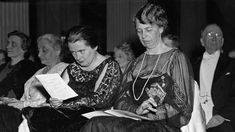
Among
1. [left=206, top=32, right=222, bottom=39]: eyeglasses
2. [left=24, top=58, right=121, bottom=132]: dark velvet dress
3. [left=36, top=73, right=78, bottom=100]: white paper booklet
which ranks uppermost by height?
[left=206, top=32, right=222, bottom=39]: eyeglasses

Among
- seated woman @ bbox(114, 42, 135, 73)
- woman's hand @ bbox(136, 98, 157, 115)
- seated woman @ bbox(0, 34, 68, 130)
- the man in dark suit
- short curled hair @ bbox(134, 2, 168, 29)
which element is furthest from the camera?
seated woman @ bbox(114, 42, 135, 73)

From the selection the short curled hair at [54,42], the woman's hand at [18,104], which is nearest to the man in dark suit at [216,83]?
the short curled hair at [54,42]

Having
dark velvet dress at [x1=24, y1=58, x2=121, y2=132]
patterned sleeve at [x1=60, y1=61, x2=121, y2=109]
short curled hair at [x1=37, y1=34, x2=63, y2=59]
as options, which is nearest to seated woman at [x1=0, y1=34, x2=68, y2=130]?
short curled hair at [x1=37, y1=34, x2=63, y2=59]

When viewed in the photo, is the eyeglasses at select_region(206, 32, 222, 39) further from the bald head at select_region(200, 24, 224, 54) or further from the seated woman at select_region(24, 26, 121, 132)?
the seated woman at select_region(24, 26, 121, 132)

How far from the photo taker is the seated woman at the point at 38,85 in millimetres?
4477

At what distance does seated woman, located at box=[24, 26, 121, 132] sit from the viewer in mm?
3703

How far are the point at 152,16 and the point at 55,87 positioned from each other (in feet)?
2.81

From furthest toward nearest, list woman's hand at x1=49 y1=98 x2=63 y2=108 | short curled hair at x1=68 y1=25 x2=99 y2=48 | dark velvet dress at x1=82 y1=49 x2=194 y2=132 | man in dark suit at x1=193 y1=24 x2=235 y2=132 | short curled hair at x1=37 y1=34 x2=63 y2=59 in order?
short curled hair at x1=37 y1=34 x2=63 y2=59, man in dark suit at x1=193 y1=24 x2=235 y2=132, short curled hair at x1=68 y1=25 x2=99 y2=48, woman's hand at x1=49 y1=98 x2=63 y2=108, dark velvet dress at x1=82 y1=49 x2=194 y2=132

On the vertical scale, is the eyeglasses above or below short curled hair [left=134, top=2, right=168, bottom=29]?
below

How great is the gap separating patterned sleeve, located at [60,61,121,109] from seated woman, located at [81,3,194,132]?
4.6 inches

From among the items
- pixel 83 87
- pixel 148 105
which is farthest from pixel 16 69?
pixel 148 105

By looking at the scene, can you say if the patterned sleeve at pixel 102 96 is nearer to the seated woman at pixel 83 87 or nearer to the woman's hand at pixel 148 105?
the seated woman at pixel 83 87

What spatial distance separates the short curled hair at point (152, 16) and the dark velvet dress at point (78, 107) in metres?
0.55

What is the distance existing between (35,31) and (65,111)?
17.6 ft
